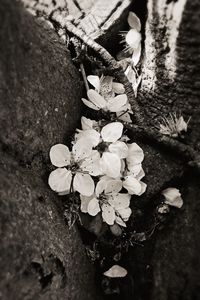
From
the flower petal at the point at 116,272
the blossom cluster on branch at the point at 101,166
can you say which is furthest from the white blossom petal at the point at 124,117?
the flower petal at the point at 116,272

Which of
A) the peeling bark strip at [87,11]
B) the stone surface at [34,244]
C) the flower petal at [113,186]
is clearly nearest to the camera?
the stone surface at [34,244]

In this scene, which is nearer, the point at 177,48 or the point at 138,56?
the point at 177,48

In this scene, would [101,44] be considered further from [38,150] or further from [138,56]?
[38,150]

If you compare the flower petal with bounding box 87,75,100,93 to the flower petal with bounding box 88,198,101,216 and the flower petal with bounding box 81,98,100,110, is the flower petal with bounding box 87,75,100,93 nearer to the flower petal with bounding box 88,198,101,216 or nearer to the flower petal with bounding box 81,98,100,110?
the flower petal with bounding box 81,98,100,110

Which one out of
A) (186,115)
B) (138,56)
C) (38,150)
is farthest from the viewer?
(138,56)

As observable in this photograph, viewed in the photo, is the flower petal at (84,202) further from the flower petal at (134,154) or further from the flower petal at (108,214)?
the flower petal at (134,154)

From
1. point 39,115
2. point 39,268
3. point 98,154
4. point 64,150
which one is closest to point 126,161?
point 98,154

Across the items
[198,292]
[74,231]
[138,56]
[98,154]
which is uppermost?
[138,56]

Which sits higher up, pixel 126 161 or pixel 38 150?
pixel 38 150

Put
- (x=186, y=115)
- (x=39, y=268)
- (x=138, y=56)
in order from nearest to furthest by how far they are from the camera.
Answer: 1. (x=39, y=268)
2. (x=186, y=115)
3. (x=138, y=56)
